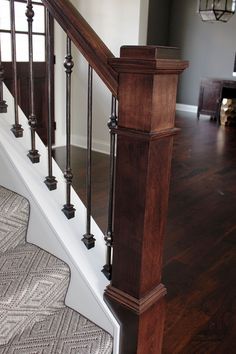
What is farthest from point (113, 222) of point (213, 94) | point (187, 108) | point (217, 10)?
point (187, 108)

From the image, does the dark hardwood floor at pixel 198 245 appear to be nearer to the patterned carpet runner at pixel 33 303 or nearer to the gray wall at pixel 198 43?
the patterned carpet runner at pixel 33 303

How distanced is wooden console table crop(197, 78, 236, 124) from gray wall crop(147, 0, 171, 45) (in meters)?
1.46

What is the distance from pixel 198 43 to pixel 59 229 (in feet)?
25.5

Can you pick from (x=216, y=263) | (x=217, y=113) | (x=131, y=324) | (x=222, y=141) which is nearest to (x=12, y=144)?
(x=131, y=324)

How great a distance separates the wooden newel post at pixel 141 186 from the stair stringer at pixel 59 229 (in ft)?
0.21

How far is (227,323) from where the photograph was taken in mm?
1850

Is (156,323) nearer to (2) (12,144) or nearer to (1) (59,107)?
(2) (12,144)

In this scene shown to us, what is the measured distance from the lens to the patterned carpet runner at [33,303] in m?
1.16

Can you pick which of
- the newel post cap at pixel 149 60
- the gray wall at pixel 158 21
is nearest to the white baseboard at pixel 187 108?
the gray wall at pixel 158 21

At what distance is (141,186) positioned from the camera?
1.08 meters

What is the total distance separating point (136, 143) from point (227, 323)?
1.19 meters

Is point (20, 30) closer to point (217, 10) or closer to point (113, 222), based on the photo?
point (217, 10)

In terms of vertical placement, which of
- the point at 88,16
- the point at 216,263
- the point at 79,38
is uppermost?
the point at 88,16

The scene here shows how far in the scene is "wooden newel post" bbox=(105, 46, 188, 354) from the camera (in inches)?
40.0
